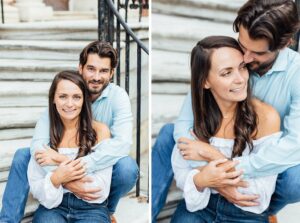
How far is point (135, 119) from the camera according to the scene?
147 cm

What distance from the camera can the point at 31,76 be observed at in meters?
1.45

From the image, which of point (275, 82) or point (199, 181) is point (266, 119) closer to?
point (275, 82)

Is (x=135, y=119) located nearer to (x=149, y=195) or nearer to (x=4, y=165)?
(x=149, y=195)

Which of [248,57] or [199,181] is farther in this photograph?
[199,181]

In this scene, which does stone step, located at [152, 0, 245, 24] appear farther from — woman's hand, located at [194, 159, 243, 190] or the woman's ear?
woman's hand, located at [194, 159, 243, 190]

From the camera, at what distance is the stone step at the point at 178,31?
135cm

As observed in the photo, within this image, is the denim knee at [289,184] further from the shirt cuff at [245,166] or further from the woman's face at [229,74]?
the woman's face at [229,74]

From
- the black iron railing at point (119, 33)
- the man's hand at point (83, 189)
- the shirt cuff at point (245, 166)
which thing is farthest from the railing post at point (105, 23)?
the shirt cuff at point (245, 166)

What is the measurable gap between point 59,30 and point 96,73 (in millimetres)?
238

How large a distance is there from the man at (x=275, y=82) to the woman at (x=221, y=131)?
0.02 metres

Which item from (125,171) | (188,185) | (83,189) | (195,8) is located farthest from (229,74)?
(83,189)

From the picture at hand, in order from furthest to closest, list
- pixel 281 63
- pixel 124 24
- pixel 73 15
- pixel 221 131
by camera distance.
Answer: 1. pixel 73 15
2. pixel 124 24
3. pixel 221 131
4. pixel 281 63

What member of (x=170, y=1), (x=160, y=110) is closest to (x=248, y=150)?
(x=160, y=110)

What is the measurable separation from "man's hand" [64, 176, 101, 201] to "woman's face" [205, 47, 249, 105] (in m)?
0.50
